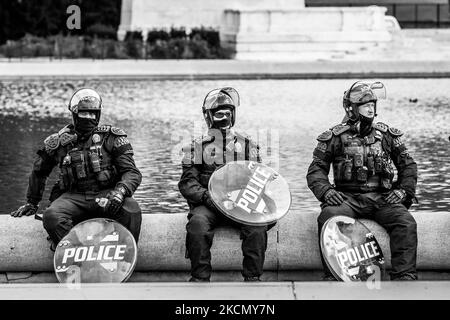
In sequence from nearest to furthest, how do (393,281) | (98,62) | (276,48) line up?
(393,281)
(98,62)
(276,48)

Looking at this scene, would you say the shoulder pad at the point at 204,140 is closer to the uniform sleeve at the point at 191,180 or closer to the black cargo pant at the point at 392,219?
the uniform sleeve at the point at 191,180

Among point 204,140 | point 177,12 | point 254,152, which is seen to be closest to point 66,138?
point 204,140

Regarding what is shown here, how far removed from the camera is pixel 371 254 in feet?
26.6

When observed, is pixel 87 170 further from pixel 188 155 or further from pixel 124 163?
pixel 188 155

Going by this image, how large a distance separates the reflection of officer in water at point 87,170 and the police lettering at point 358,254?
1436mm

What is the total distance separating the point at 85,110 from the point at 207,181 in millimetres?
1007

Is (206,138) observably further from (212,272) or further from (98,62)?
(98,62)

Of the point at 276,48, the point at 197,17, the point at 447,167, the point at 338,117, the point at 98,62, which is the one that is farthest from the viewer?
the point at 197,17

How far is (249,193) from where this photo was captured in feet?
26.9

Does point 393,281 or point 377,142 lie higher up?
point 377,142

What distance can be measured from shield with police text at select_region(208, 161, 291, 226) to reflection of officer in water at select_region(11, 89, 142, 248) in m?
0.62

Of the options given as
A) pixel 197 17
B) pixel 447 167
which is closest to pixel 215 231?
pixel 447 167

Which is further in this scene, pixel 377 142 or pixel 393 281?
pixel 377 142

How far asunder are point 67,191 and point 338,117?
1395cm
